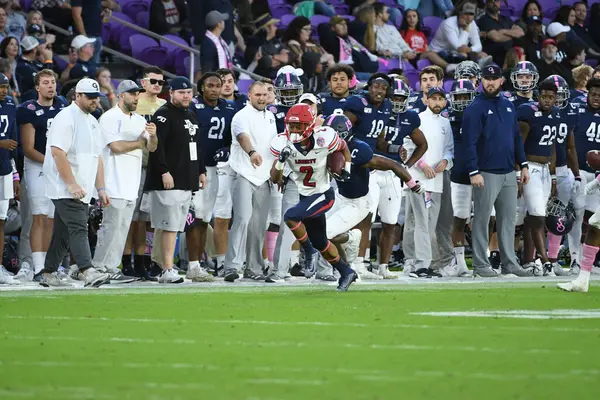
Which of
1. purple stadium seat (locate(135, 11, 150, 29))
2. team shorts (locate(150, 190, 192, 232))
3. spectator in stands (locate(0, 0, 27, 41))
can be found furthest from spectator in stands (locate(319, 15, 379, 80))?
team shorts (locate(150, 190, 192, 232))

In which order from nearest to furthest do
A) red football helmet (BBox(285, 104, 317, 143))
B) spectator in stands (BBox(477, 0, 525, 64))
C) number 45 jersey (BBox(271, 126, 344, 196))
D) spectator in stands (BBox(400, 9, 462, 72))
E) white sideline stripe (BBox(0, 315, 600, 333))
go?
white sideline stripe (BBox(0, 315, 600, 333)), red football helmet (BBox(285, 104, 317, 143)), number 45 jersey (BBox(271, 126, 344, 196)), spectator in stands (BBox(400, 9, 462, 72)), spectator in stands (BBox(477, 0, 525, 64))

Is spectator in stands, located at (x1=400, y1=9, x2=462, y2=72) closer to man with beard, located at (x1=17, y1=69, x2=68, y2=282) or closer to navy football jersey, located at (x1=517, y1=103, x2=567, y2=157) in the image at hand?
navy football jersey, located at (x1=517, y1=103, x2=567, y2=157)

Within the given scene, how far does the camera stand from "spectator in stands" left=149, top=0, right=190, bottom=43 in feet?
57.1

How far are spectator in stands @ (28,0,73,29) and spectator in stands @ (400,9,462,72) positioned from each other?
19.5ft

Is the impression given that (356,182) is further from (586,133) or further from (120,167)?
(586,133)

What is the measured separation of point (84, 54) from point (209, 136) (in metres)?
3.07

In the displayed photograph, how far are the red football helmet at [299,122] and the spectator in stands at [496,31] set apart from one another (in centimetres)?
1060

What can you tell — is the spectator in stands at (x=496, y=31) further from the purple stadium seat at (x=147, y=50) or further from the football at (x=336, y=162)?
the football at (x=336, y=162)

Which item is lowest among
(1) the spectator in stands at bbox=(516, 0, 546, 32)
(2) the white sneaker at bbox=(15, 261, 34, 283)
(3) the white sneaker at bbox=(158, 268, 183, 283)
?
(2) the white sneaker at bbox=(15, 261, 34, 283)

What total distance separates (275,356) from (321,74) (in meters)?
11.6

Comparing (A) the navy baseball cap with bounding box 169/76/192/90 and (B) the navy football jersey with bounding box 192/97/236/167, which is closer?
(A) the navy baseball cap with bounding box 169/76/192/90

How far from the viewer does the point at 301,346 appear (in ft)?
21.7

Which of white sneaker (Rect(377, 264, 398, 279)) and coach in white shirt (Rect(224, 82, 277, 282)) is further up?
coach in white shirt (Rect(224, 82, 277, 282))

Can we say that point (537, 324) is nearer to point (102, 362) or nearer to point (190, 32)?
point (102, 362)
